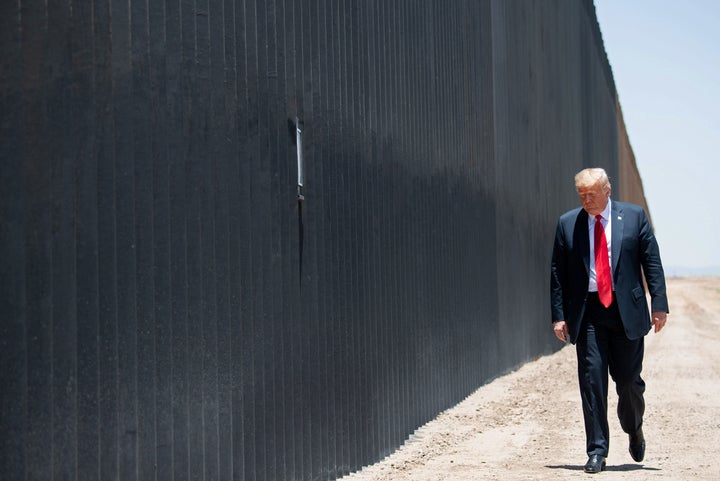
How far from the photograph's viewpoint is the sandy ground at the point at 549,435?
7578mm

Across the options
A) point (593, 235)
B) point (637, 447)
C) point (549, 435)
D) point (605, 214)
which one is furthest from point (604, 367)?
point (549, 435)

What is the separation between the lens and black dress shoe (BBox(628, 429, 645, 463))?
25.1ft

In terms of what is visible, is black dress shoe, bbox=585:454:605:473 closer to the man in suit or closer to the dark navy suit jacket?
the man in suit

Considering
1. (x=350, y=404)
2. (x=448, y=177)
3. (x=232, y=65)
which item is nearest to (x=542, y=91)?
(x=448, y=177)

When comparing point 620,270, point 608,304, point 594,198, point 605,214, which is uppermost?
point 594,198

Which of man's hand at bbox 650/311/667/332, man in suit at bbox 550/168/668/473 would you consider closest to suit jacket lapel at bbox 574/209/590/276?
man in suit at bbox 550/168/668/473

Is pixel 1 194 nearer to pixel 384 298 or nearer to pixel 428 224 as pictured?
pixel 384 298

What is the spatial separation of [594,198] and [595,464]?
70.5 inches

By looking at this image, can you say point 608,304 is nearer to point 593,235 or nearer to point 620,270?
point 620,270

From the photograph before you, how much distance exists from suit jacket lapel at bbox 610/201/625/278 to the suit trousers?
0.93 feet

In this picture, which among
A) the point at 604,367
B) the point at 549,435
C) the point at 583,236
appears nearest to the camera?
the point at 604,367

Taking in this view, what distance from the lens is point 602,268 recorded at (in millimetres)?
7586

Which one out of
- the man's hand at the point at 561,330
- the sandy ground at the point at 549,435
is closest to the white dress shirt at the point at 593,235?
the man's hand at the point at 561,330

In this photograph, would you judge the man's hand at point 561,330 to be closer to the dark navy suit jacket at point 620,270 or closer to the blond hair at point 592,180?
the dark navy suit jacket at point 620,270
